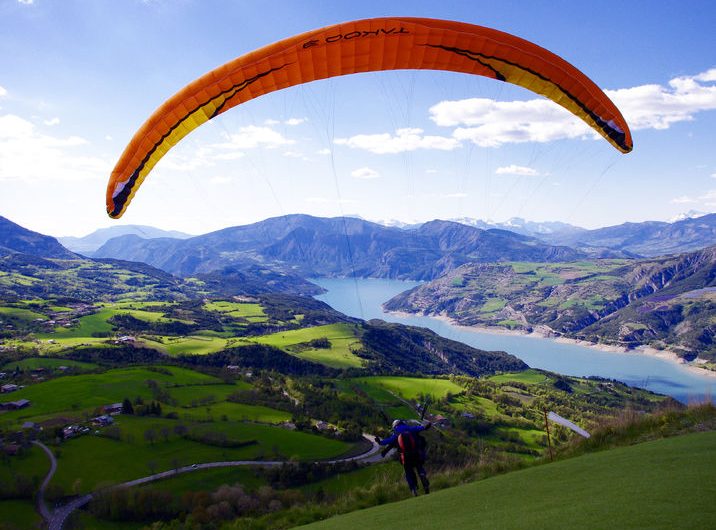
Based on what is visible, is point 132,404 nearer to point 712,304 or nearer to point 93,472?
point 93,472

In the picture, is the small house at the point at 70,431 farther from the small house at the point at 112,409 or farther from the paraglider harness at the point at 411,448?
the paraglider harness at the point at 411,448

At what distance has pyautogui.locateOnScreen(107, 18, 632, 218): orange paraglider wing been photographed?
1186 cm

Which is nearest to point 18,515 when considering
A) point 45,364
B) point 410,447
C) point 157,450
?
point 157,450

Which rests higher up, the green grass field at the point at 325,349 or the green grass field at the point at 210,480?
the green grass field at the point at 210,480

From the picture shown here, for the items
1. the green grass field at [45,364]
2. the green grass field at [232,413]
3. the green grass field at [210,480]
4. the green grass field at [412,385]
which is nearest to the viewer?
the green grass field at [210,480]

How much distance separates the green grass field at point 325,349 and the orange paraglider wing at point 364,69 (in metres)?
84.6

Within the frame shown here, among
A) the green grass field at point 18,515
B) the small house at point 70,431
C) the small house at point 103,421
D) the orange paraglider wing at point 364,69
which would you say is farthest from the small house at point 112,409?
the orange paraglider wing at point 364,69

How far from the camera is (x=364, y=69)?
511 inches

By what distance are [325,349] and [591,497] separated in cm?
10495

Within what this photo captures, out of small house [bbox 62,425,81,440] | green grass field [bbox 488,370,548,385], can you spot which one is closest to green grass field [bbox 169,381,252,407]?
small house [bbox 62,425,81,440]

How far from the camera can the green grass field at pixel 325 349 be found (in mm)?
98175

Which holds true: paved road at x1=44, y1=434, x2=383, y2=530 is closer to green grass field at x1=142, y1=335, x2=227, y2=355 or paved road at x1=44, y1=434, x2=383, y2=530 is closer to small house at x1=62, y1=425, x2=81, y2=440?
small house at x1=62, y1=425, x2=81, y2=440

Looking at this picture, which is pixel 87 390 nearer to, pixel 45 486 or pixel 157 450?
pixel 157 450

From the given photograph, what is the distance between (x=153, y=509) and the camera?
27.2m
